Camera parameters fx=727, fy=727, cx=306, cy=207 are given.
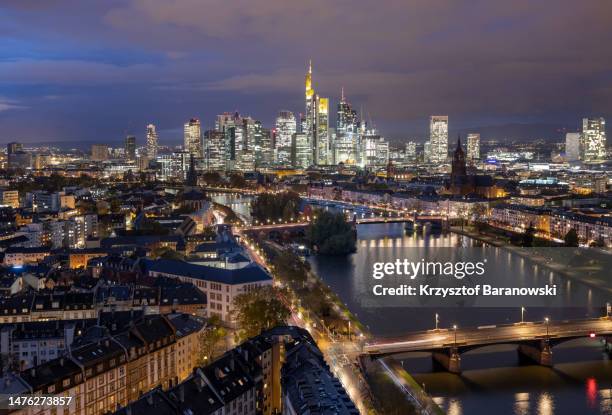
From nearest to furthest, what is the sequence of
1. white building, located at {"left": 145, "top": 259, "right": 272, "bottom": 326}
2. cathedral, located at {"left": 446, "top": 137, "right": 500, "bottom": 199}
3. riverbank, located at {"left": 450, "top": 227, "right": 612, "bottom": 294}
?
1. white building, located at {"left": 145, "top": 259, "right": 272, "bottom": 326}
2. riverbank, located at {"left": 450, "top": 227, "right": 612, "bottom": 294}
3. cathedral, located at {"left": 446, "top": 137, "right": 500, "bottom": 199}

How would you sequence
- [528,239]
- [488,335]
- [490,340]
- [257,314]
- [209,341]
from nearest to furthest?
[209,341]
[257,314]
[490,340]
[488,335]
[528,239]

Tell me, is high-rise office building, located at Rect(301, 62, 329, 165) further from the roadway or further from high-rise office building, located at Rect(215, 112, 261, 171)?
the roadway

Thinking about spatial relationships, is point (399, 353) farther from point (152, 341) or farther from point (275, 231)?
point (275, 231)

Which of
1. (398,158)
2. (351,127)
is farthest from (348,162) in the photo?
(398,158)

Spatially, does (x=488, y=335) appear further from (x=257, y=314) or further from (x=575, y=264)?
(x=575, y=264)

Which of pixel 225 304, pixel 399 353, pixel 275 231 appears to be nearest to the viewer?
pixel 399 353

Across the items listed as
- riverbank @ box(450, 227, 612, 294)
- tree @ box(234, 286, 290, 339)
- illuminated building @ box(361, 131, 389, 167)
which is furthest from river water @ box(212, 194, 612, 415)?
illuminated building @ box(361, 131, 389, 167)

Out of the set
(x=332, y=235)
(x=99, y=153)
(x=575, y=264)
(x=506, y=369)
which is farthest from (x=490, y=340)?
(x=99, y=153)
